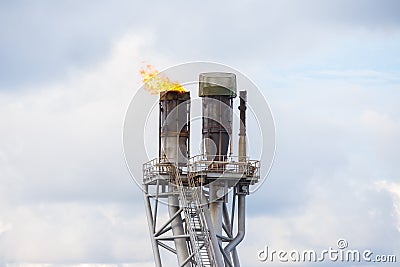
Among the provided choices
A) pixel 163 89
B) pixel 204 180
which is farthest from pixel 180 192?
pixel 163 89

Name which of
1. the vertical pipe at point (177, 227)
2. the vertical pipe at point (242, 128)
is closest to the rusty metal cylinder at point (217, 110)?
the vertical pipe at point (242, 128)

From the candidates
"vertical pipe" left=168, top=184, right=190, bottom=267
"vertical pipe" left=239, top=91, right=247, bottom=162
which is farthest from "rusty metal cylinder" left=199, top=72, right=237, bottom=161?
"vertical pipe" left=168, top=184, right=190, bottom=267

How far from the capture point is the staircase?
82.7m

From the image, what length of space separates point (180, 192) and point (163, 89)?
281 inches

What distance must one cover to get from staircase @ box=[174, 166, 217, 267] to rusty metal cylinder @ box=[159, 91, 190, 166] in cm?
119

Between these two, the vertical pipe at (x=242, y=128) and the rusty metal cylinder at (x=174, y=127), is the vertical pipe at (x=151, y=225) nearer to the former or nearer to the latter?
the rusty metal cylinder at (x=174, y=127)

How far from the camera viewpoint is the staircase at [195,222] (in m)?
82.7

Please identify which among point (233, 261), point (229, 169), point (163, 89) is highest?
point (163, 89)

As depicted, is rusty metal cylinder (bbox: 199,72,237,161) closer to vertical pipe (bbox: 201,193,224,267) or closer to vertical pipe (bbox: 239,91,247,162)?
vertical pipe (bbox: 239,91,247,162)

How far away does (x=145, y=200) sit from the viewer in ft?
285

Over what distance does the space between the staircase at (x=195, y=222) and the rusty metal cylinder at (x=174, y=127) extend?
1.19 m

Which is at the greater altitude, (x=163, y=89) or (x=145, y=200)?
(x=163, y=89)

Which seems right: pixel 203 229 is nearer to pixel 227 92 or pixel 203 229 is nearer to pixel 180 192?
pixel 180 192

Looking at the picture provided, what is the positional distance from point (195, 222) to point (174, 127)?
6.41 m
